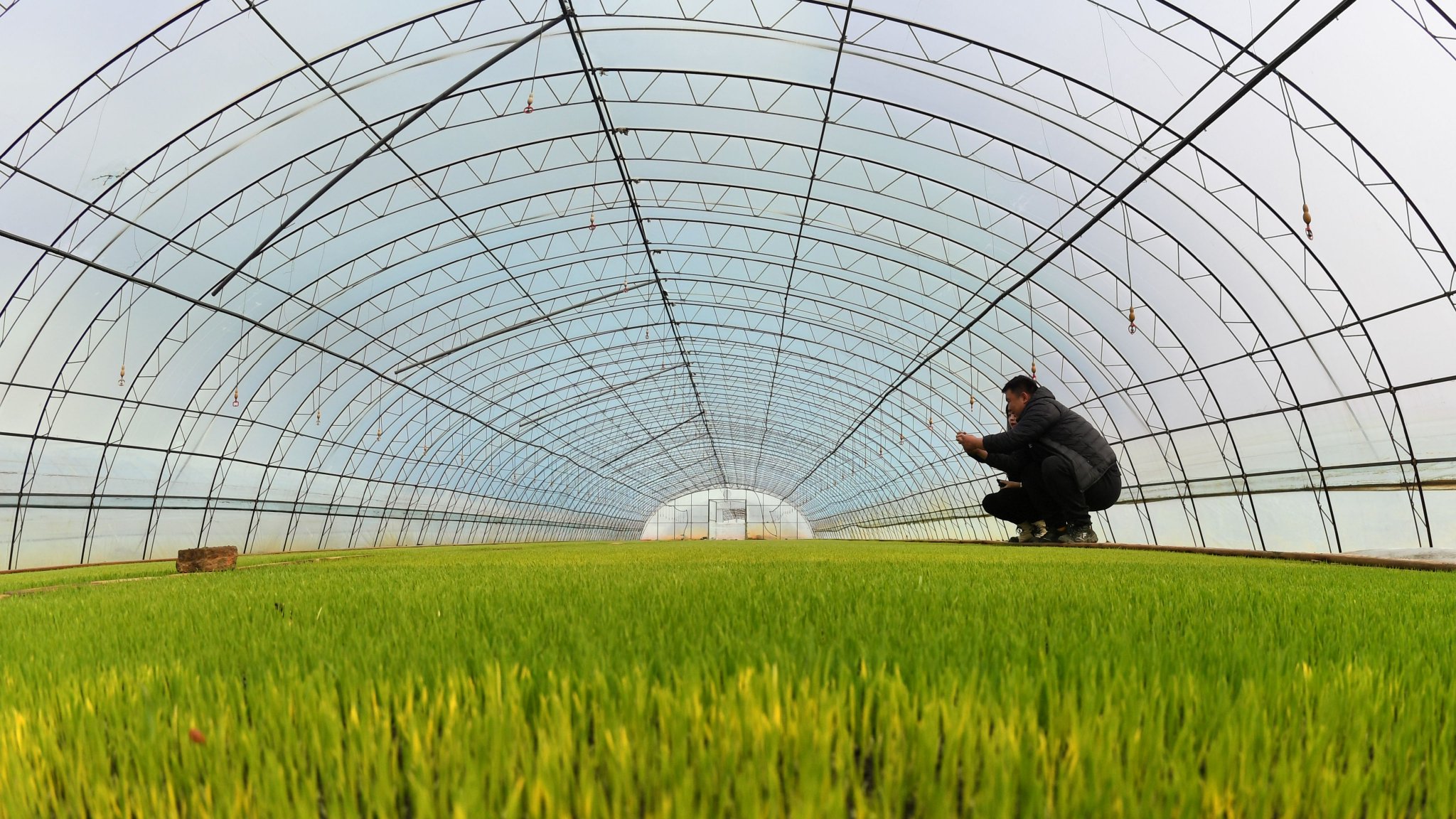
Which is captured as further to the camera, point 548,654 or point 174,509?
point 174,509

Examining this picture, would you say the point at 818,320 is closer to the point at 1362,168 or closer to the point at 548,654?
the point at 1362,168

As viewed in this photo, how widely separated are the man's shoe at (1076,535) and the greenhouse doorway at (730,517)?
73940mm

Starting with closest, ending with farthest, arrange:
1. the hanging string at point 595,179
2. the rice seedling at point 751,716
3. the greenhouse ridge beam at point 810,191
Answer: the rice seedling at point 751,716, the greenhouse ridge beam at point 810,191, the hanging string at point 595,179

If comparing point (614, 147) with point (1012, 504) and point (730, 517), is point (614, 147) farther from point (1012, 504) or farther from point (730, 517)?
point (730, 517)

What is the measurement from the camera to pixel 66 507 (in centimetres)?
2594

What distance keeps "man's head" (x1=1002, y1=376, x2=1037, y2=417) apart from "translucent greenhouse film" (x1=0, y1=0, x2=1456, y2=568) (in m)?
7.70

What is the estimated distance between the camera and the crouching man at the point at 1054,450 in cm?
880

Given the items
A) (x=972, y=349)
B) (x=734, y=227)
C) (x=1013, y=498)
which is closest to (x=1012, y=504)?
(x=1013, y=498)

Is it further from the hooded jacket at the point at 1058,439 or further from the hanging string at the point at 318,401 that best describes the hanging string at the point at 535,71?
the hanging string at the point at 318,401

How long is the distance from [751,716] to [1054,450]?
8.39m

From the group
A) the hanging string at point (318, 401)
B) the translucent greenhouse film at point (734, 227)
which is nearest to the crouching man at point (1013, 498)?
the translucent greenhouse film at point (734, 227)

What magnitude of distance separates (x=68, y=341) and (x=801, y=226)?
20.3 metres

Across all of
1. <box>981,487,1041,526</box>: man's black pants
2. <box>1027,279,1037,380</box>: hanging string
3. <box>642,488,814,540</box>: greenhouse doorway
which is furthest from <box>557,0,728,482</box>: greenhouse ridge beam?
<box>642,488,814,540</box>: greenhouse doorway

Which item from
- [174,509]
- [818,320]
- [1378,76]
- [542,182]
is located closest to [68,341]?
[174,509]
